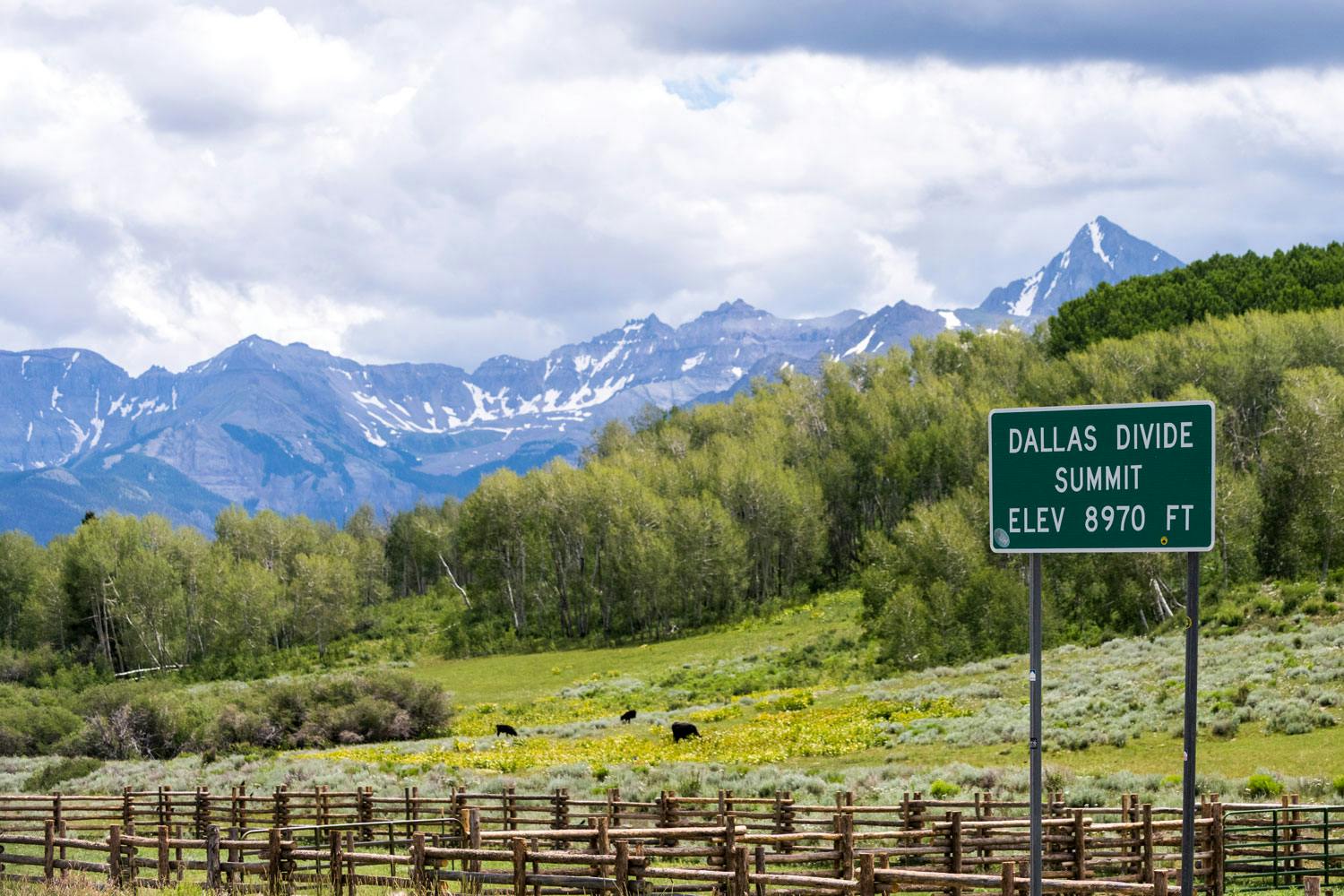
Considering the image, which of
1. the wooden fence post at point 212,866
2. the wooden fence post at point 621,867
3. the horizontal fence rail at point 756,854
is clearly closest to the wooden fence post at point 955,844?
the horizontal fence rail at point 756,854

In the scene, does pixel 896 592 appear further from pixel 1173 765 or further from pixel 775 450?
pixel 775 450

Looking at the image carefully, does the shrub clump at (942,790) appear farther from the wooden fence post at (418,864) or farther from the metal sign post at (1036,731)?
the metal sign post at (1036,731)

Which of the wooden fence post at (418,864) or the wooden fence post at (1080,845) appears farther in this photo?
the wooden fence post at (1080,845)

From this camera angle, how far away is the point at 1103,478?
905 cm

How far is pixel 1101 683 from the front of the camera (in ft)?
168

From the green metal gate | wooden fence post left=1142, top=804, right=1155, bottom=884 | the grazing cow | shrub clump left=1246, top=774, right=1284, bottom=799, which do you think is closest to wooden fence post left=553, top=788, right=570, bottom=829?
wooden fence post left=1142, top=804, right=1155, bottom=884

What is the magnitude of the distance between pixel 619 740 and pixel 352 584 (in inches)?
2870

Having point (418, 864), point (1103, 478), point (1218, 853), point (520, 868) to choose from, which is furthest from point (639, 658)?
point (1103, 478)

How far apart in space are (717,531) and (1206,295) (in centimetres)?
4864

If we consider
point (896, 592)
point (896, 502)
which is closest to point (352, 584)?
point (896, 502)

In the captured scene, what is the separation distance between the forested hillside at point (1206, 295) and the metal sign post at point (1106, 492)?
106m

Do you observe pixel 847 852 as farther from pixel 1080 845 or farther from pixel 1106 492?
pixel 1106 492

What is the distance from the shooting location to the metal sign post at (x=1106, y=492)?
873cm

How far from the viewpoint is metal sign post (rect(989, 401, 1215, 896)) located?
8.73 meters
